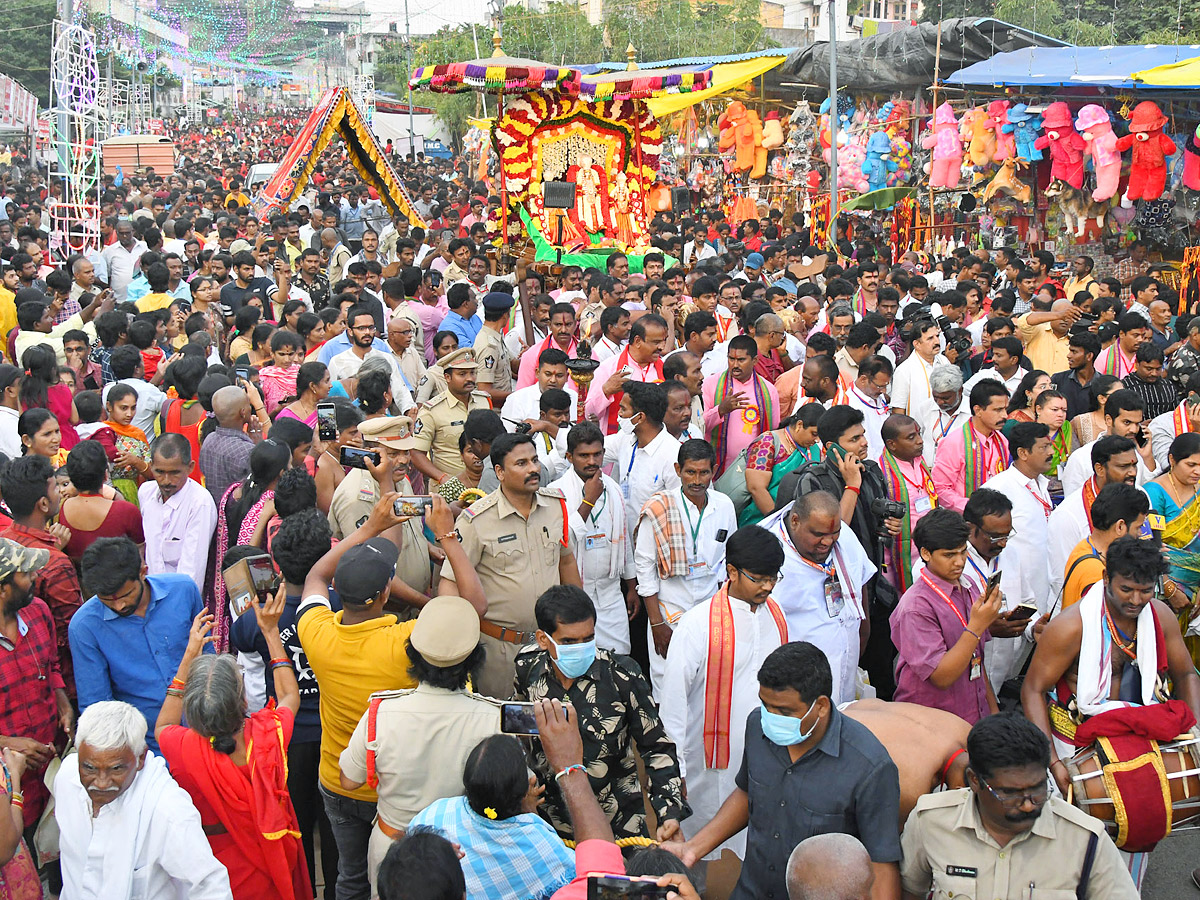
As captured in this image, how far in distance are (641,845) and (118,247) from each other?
10971 mm

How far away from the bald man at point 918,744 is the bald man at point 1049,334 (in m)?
5.44

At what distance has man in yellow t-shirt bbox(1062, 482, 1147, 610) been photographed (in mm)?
4336

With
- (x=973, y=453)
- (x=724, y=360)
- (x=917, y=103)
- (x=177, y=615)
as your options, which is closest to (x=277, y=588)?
(x=177, y=615)

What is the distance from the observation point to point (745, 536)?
159 inches

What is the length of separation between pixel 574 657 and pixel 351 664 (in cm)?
71

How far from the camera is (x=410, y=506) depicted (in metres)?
4.28

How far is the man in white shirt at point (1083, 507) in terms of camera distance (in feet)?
17.2

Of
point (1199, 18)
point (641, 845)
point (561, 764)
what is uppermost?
point (1199, 18)

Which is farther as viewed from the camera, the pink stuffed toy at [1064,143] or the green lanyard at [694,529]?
the pink stuffed toy at [1064,143]

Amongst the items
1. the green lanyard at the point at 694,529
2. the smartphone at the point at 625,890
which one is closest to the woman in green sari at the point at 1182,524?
the green lanyard at the point at 694,529

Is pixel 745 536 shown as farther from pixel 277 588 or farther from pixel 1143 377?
pixel 1143 377

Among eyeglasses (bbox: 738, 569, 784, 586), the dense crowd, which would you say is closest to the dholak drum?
the dense crowd

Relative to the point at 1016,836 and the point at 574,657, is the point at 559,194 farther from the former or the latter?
the point at 1016,836

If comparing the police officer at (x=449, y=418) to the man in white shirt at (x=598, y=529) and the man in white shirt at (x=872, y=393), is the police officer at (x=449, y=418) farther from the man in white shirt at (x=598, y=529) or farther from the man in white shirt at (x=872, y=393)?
the man in white shirt at (x=872, y=393)
